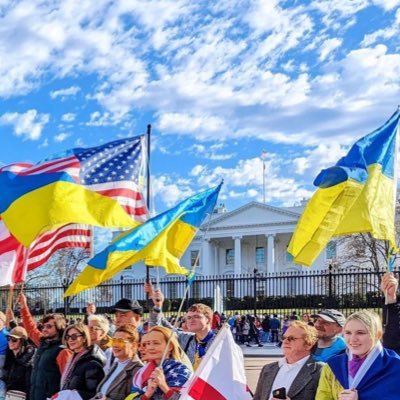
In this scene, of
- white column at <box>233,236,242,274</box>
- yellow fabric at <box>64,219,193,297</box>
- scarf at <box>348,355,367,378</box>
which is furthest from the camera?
white column at <box>233,236,242,274</box>

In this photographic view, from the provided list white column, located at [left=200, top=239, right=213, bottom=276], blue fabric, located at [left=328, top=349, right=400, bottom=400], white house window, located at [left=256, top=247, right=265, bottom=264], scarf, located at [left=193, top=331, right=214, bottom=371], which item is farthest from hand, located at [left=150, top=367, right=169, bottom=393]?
white column, located at [left=200, top=239, right=213, bottom=276]

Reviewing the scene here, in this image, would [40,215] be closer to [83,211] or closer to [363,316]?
[83,211]

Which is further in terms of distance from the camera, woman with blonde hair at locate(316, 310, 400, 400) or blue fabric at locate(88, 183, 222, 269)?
blue fabric at locate(88, 183, 222, 269)

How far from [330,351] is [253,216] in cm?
6708

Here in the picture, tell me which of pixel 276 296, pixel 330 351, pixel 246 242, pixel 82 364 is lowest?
pixel 276 296

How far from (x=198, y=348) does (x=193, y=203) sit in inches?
103

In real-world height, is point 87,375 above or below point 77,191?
below

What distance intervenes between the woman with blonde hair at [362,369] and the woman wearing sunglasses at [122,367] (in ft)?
5.87

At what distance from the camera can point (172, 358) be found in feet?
17.0

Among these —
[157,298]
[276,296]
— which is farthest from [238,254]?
[157,298]

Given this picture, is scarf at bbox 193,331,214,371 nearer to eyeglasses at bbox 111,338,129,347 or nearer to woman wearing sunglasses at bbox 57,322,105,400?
woman wearing sunglasses at bbox 57,322,105,400

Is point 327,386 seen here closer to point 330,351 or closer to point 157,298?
point 330,351

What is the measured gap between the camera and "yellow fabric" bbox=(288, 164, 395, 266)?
7262 millimetres

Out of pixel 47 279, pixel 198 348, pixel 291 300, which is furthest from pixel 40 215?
pixel 47 279
